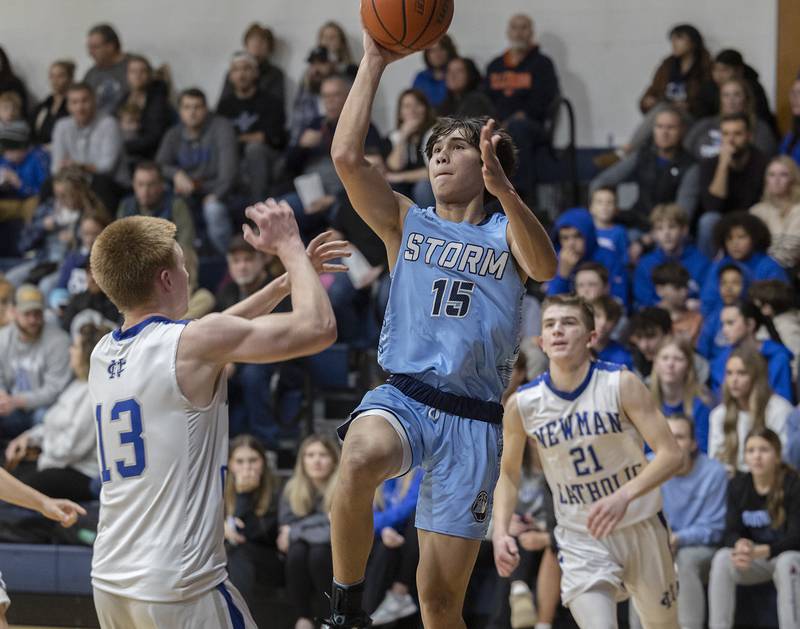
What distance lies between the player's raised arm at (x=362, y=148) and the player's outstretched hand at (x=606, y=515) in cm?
146

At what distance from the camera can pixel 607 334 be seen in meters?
8.22

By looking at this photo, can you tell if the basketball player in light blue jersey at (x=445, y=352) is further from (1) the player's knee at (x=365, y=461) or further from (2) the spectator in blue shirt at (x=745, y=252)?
(2) the spectator in blue shirt at (x=745, y=252)

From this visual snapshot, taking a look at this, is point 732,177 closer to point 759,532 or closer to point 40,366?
point 759,532

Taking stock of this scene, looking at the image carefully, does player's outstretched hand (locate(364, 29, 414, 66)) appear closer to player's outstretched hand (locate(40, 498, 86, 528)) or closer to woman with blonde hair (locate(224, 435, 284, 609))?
player's outstretched hand (locate(40, 498, 86, 528))

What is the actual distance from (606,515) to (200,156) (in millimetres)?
7084

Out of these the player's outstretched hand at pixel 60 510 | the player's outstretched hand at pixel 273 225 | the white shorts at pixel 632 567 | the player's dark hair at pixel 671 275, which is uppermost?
the player's outstretched hand at pixel 273 225

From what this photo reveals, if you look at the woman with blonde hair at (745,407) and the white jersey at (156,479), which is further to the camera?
the woman with blonde hair at (745,407)

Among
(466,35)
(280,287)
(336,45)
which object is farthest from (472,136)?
Answer: (466,35)

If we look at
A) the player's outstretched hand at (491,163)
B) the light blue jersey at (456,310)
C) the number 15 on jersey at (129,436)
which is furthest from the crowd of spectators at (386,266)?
the number 15 on jersey at (129,436)

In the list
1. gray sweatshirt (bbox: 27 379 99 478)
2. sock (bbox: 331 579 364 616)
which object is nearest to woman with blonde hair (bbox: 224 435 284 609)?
gray sweatshirt (bbox: 27 379 99 478)

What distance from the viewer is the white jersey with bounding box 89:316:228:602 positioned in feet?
12.4

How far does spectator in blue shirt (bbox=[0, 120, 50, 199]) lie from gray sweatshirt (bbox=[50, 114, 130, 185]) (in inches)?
17.4

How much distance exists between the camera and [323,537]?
7656 mm

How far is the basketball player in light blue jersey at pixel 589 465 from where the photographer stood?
5621mm
